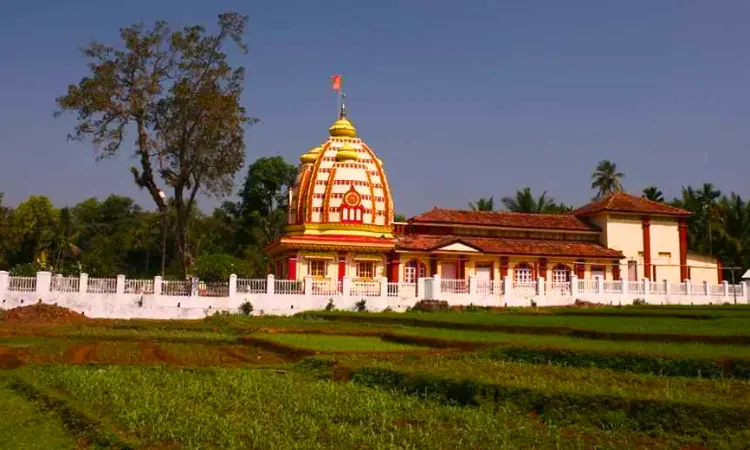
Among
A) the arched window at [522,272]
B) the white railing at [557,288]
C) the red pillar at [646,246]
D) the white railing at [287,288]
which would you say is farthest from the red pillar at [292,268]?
the red pillar at [646,246]

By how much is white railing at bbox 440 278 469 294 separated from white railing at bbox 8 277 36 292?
59.5 ft

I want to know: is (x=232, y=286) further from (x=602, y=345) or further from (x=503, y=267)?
(x=602, y=345)

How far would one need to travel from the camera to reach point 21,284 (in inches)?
1246

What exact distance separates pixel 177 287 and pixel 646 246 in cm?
2851

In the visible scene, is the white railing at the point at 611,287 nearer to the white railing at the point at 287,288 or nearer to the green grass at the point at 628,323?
the green grass at the point at 628,323

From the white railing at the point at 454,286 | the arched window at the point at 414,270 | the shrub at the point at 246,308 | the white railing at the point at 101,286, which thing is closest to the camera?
the white railing at the point at 101,286

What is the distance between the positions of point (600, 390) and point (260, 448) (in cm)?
492

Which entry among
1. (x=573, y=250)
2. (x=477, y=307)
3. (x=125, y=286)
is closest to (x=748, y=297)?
(x=573, y=250)

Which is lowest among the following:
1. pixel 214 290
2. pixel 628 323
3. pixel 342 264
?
pixel 628 323

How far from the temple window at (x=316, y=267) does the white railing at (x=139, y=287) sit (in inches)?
422

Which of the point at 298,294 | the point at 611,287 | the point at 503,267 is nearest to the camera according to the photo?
the point at 298,294

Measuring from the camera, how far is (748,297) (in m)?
39.4

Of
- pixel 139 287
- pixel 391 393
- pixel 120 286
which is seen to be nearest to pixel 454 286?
pixel 139 287

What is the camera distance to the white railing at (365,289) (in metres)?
36.0
